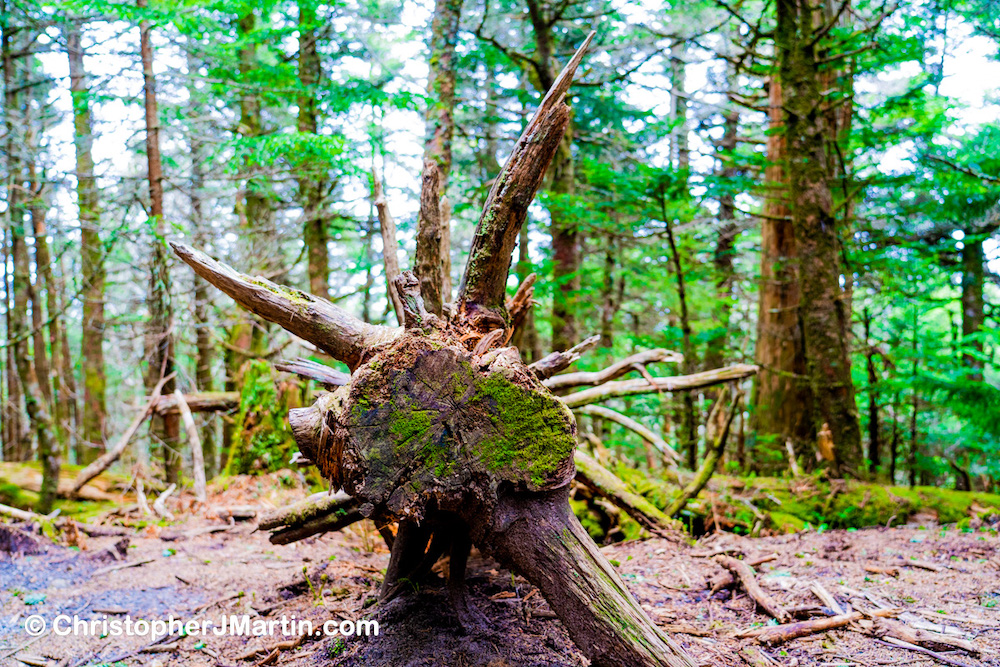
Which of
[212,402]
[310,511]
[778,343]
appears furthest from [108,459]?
[778,343]

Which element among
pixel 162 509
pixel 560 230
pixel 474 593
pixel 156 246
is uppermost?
pixel 560 230

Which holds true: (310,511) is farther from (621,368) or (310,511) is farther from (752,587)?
(621,368)

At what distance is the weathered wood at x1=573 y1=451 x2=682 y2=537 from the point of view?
4.24 m

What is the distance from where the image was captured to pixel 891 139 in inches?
282

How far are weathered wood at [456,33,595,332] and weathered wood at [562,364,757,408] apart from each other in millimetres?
1992

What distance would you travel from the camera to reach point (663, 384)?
4719 mm

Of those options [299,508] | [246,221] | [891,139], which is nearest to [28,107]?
[246,221]

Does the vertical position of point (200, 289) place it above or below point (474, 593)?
above

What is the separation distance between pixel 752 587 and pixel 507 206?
266 centimetres

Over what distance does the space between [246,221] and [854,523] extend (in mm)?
11085

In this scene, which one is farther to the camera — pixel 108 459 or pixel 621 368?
pixel 108 459

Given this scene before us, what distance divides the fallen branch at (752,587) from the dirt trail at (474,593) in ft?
0.22

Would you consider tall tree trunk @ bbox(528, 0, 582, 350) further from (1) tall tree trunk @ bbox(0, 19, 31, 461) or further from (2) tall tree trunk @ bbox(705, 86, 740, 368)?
(1) tall tree trunk @ bbox(0, 19, 31, 461)

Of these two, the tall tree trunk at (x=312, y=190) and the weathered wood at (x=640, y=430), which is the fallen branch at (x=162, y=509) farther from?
the weathered wood at (x=640, y=430)
